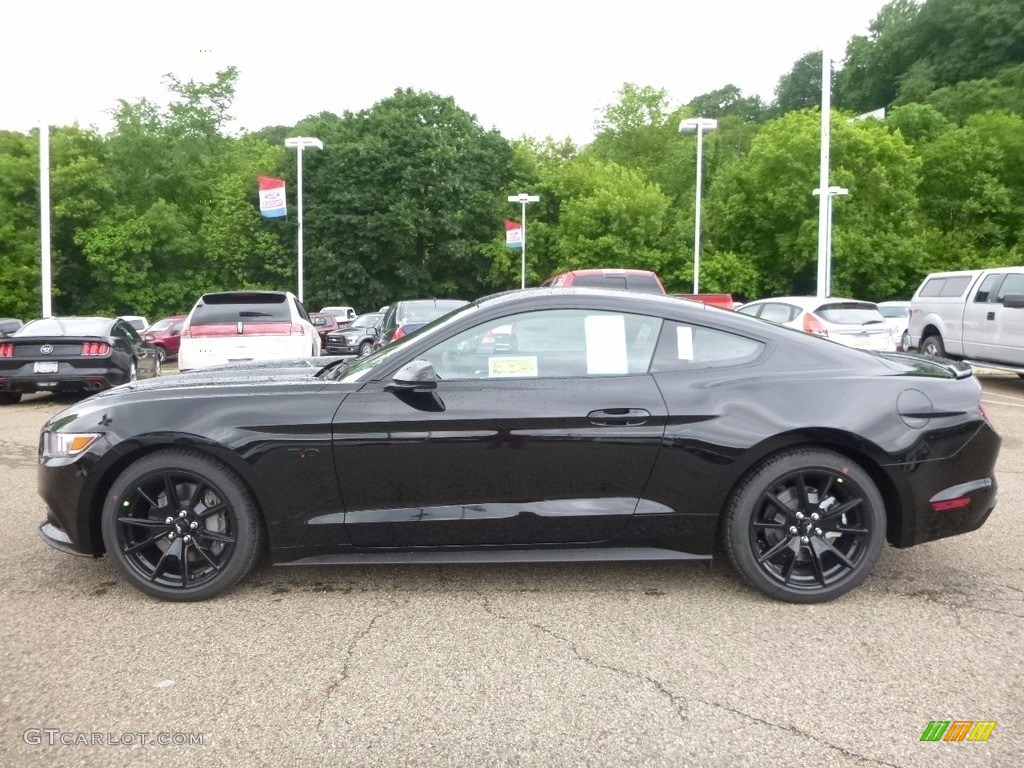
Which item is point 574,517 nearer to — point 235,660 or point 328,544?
point 328,544

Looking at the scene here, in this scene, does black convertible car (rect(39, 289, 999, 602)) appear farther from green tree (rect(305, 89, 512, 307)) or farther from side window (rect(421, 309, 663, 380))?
green tree (rect(305, 89, 512, 307))

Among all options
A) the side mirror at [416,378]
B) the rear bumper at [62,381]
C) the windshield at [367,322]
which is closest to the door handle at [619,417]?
the side mirror at [416,378]

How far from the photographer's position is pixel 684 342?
425 centimetres

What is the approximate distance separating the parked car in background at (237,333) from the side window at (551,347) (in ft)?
26.5

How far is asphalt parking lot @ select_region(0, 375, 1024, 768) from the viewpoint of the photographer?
2.89 m

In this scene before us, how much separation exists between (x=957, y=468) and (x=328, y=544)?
294 cm

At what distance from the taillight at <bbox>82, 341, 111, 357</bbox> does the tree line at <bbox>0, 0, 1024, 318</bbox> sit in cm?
3379

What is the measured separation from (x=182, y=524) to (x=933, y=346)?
14226 millimetres

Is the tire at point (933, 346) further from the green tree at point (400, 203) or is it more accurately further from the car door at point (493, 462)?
the green tree at point (400, 203)

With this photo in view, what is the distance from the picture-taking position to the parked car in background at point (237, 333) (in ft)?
38.5

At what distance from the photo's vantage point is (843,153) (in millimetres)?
42219

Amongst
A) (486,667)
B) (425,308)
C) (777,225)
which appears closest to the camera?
(486,667)

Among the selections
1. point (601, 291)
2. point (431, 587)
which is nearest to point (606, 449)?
point (601, 291)

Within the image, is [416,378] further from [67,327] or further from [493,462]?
[67,327]
